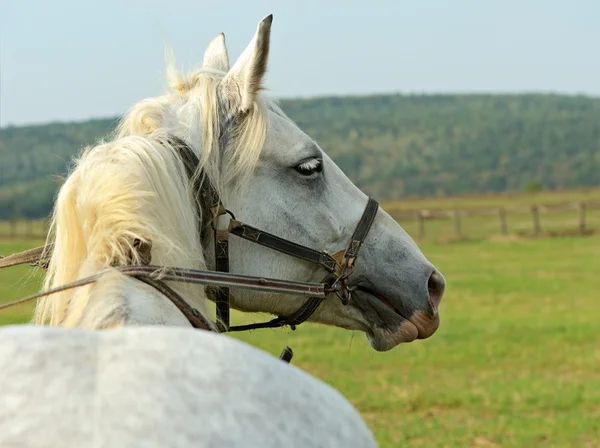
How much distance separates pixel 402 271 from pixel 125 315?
4.44 ft

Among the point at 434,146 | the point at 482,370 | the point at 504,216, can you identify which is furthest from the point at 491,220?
the point at 434,146

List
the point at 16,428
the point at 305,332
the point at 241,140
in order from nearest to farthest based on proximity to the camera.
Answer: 1. the point at 16,428
2. the point at 241,140
3. the point at 305,332

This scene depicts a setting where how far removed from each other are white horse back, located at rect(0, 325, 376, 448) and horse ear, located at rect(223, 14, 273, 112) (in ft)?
4.41

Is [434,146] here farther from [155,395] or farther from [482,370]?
[155,395]

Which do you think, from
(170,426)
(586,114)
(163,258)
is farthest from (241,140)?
(586,114)

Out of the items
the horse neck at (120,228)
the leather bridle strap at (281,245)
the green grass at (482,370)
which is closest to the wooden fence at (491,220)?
the green grass at (482,370)

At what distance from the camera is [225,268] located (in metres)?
2.52

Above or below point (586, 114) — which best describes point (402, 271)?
above

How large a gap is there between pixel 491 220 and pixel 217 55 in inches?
1860

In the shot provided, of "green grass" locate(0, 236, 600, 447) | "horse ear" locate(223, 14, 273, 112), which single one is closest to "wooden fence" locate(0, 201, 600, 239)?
"green grass" locate(0, 236, 600, 447)

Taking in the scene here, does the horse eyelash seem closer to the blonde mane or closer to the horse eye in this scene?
the horse eye

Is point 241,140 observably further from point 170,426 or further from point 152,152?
point 170,426

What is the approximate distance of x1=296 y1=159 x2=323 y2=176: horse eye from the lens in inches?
106

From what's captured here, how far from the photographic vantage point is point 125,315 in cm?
175
